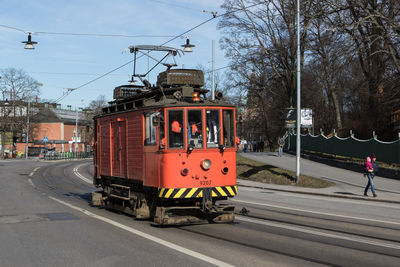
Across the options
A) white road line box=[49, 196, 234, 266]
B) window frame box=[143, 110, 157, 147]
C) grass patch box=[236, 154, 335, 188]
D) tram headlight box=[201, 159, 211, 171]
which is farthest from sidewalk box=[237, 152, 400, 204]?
white road line box=[49, 196, 234, 266]

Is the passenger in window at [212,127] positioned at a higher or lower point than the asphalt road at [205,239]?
higher

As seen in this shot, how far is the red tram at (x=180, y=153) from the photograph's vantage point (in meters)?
10.9

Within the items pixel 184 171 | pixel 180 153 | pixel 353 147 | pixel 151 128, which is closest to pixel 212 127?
pixel 180 153

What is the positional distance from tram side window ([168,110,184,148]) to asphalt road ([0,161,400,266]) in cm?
195

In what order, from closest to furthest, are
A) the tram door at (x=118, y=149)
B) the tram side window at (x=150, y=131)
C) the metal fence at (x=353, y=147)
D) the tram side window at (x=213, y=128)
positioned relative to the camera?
the tram side window at (x=213, y=128) → the tram side window at (x=150, y=131) → the tram door at (x=118, y=149) → the metal fence at (x=353, y=147)

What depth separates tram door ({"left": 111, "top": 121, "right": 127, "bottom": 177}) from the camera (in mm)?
13281

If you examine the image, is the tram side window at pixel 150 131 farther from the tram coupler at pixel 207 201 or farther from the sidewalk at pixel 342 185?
the sidewalk at pixel 342 185

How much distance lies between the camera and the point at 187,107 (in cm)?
1111

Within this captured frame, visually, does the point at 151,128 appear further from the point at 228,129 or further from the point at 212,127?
the point at 228,129

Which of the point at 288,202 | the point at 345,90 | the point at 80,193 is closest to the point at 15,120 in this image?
the point at 345,90

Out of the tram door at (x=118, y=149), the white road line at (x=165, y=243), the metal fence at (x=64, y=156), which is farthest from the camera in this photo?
the metal fence at (x=64, y=156)

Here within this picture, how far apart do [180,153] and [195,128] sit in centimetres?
71

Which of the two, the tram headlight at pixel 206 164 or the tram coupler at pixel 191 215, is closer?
the tram coupler at pixel 191 215

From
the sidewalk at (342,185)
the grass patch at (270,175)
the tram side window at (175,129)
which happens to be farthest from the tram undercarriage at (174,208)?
the grass patch at (270,175)
